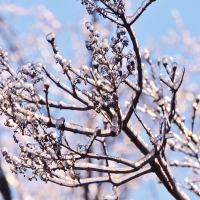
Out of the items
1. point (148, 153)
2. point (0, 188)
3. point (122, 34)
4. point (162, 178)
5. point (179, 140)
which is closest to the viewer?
point (122, 34)

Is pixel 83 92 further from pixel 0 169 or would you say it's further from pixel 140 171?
pixel 0 169

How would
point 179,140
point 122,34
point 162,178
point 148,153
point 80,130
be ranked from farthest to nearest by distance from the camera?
point 179,140, point 162,178, point 148,153, point 80,130, point 122,34

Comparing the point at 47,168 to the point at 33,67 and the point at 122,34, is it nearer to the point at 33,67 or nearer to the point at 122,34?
the point at 33,67

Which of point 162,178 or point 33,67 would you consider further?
point 162,178

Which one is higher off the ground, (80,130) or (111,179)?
(80,130)

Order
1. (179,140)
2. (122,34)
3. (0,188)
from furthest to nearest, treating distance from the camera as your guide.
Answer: (179,140)
(0,188)
(122,34)

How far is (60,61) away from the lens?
2158 mm

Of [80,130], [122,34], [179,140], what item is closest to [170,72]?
[122,34]

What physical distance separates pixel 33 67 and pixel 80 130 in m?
0.52

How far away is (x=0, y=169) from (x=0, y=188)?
0.68ft

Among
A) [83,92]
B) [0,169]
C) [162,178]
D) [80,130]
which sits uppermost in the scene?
[0,169]

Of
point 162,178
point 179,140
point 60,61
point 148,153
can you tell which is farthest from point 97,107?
point 179,140

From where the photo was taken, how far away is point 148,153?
2357 millimetres

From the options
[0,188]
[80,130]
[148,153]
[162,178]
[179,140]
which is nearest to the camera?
[80,130]
